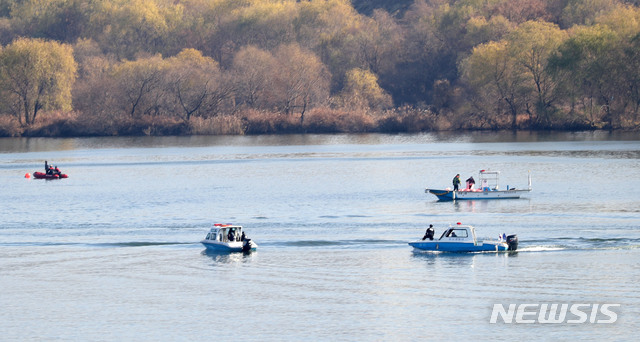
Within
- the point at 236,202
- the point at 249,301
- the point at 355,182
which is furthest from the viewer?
the point at 355,182

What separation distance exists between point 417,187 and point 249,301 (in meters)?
43.3

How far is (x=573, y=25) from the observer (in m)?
164

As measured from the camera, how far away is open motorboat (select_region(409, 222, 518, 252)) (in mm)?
52781

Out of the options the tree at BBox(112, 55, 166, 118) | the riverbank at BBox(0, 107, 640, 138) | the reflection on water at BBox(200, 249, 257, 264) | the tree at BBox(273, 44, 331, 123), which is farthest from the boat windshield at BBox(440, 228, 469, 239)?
the tree at BBox(112, 55, 166, 118)

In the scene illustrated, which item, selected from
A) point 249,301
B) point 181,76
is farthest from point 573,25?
point 249,301

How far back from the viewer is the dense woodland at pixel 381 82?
145500 mm

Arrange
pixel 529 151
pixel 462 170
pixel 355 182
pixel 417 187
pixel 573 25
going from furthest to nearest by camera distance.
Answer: pixel 573 25 → pixel 529 151 → pixel 462 170 → pixel 355 182 → pixel 417 187

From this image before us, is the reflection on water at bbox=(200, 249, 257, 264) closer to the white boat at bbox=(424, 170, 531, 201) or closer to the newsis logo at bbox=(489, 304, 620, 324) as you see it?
the newsis logo at bbox=(489, 304, 620, 324)

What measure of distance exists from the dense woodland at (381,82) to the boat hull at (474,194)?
229 ft

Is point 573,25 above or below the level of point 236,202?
above

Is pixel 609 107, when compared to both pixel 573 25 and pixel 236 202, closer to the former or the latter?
pixel 573 25

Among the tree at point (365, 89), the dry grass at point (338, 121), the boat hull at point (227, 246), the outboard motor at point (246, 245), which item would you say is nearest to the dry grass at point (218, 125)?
the dry grass at point (338, 121)

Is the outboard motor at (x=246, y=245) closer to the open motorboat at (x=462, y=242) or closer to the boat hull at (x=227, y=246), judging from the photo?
the boat hull at (x=227, y=246)

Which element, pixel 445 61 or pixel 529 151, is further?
pixel 445 61
